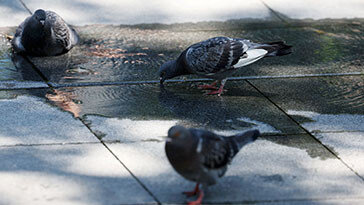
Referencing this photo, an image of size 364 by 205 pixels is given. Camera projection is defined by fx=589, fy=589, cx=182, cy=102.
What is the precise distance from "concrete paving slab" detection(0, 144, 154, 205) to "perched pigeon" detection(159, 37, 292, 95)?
1900mm

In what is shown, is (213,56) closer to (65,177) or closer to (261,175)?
(261,175)

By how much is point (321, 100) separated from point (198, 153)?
299cm

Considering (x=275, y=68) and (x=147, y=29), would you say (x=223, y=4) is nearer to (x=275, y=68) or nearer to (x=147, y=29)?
(x=147, y=29)

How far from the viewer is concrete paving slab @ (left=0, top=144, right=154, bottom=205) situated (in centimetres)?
463

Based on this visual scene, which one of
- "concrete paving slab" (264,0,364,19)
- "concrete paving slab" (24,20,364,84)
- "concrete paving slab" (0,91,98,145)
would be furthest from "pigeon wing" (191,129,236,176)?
"concrete paving slab" (264,0,364,19)

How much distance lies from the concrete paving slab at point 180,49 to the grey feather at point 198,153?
3.02 metres

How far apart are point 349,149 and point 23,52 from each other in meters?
4.61

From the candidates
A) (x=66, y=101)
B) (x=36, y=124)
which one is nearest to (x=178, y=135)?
(x=36, y=124)

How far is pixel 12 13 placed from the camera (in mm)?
9352

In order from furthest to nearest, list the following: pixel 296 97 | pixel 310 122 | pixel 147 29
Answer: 1. pixel 147 29
2. pixel 296 97
3. pixel 310 122

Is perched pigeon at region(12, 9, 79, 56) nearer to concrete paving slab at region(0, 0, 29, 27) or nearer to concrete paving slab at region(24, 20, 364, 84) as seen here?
concrete paving slab at region(24, 20, 364, 84)

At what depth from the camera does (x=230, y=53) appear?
23.1 feet

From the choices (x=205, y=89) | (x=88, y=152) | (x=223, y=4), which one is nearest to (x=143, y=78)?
(x=205, y=89)

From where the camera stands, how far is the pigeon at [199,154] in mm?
4301
